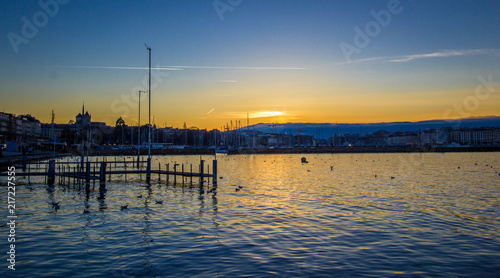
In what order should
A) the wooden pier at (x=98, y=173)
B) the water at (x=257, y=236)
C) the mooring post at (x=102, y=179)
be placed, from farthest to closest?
the wooden pier at (x=98, y=173), the mooring post at (x=102, y=179), the water at (x=257, y=236)

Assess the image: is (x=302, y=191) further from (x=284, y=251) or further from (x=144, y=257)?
(x=144, y=257)

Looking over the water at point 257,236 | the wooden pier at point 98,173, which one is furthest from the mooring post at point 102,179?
the water at point 257,236

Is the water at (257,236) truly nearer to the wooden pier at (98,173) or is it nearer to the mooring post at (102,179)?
the mooring post at (102,179)

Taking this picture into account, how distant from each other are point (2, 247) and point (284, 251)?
10.5 meters

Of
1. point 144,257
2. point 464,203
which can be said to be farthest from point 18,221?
point 464,203

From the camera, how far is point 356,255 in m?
13.2

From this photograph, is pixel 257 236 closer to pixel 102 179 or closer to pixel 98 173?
pixel 102 179

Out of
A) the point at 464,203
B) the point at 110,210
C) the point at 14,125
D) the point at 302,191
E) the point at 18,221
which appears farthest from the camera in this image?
the point at 14,125

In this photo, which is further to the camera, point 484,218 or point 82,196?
point 82,196

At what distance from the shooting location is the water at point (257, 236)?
11.9 m

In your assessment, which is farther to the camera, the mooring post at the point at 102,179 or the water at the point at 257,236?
the mooring post at the point at 102,179

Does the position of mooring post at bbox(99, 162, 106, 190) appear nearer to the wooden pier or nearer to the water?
the wooden pier

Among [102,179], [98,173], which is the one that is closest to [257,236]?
[102,179]

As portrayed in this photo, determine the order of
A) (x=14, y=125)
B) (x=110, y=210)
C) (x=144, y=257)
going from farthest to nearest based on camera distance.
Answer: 1. (x=14, y=125)
2. (x=110, y=210)
3. (x=144, y=257)
